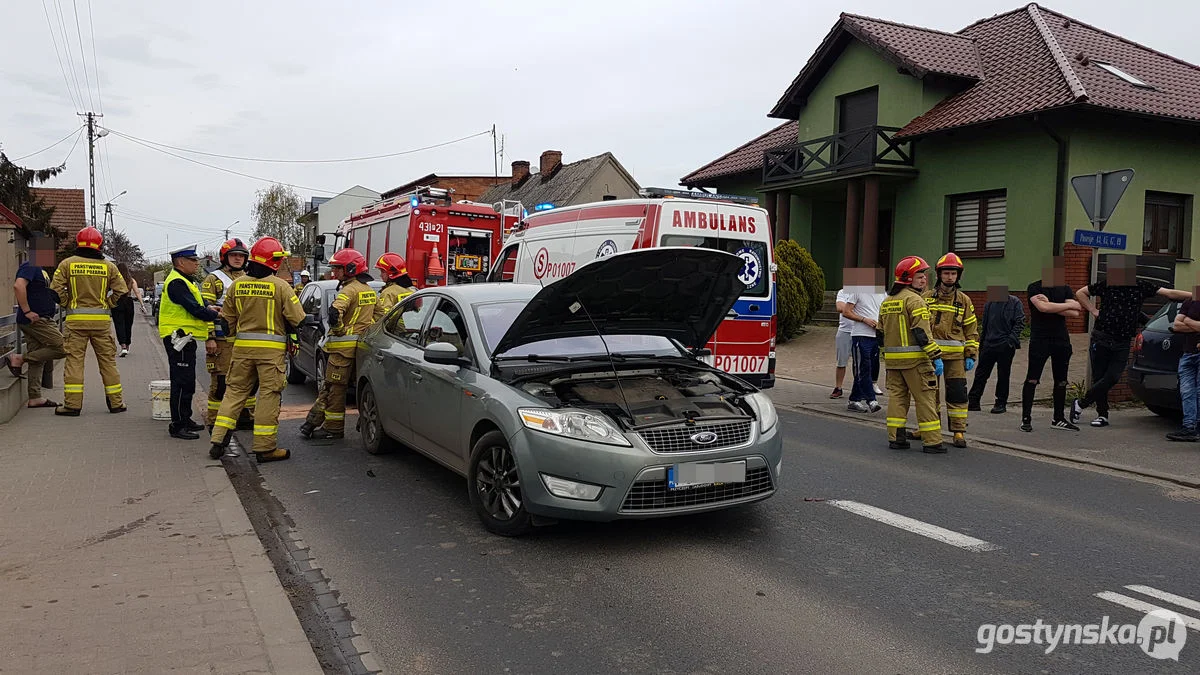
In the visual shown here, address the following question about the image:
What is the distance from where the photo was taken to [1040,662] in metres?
3.53

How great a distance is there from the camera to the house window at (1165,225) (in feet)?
60.7

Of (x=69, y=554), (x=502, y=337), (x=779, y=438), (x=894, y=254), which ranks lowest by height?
(x=69, y=554)

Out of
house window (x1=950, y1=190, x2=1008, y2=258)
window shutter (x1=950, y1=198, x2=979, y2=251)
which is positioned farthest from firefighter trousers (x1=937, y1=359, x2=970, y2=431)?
window shutter (x1=950, y1=198, x2=979, y2=251)

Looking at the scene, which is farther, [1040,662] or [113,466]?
[113,466]

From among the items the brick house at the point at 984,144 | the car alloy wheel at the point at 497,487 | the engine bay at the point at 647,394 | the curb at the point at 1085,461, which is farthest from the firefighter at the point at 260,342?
the brick house at the point at 984,144

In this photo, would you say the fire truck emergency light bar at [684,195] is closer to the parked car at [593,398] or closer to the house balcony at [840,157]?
the parked car at [593,398]

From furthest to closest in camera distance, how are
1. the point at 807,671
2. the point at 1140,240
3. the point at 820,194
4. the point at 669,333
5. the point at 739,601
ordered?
the point at 820,194 → the point at 1140,240 → the point at 669,333 → the point at 739,601 → the point at 807,671

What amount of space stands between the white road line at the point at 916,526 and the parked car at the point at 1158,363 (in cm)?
515

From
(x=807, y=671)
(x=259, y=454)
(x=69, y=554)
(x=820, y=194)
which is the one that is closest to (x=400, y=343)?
(x=259, y=454)

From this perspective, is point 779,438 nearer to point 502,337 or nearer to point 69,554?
point 502,337

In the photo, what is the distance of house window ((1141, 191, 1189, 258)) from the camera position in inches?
729

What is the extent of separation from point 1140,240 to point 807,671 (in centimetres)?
1830

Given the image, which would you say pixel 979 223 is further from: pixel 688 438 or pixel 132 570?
pixel 132 570

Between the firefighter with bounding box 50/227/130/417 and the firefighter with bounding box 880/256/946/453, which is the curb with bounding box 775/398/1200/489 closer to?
the firefighter with bounding box 880/256/946/453
